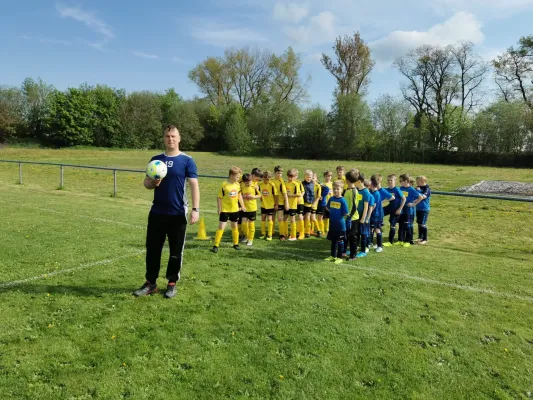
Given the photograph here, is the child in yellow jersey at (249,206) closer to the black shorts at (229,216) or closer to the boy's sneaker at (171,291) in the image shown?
the black shorts at (229,216)

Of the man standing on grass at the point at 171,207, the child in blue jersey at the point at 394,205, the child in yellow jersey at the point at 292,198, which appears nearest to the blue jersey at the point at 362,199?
the child in blue jersey at the point at 394,205

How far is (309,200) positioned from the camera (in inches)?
381

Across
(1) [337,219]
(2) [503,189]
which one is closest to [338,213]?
(1) [337,219]

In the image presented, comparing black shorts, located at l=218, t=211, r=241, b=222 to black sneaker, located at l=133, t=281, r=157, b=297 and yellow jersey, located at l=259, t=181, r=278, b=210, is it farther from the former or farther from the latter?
black sneaker, located at l=133, t=281, r=157, b=297

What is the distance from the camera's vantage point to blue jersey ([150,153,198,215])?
16.3 feet

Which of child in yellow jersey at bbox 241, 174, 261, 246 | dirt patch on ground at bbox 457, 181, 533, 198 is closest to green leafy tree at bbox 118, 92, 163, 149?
dirt patch on ground at bbox 457, 181, 533, 198

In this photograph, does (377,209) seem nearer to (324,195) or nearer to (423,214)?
(423,214)

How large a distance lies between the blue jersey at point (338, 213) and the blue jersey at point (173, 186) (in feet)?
10.6

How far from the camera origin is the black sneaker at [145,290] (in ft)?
16.9

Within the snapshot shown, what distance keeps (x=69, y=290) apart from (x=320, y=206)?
6548mm

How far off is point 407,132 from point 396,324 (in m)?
52.2

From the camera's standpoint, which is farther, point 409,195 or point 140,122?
point 140,122

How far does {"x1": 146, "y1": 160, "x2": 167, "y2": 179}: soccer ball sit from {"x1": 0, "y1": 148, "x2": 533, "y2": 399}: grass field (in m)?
1.66

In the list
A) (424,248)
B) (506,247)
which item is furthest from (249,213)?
(506,247)
